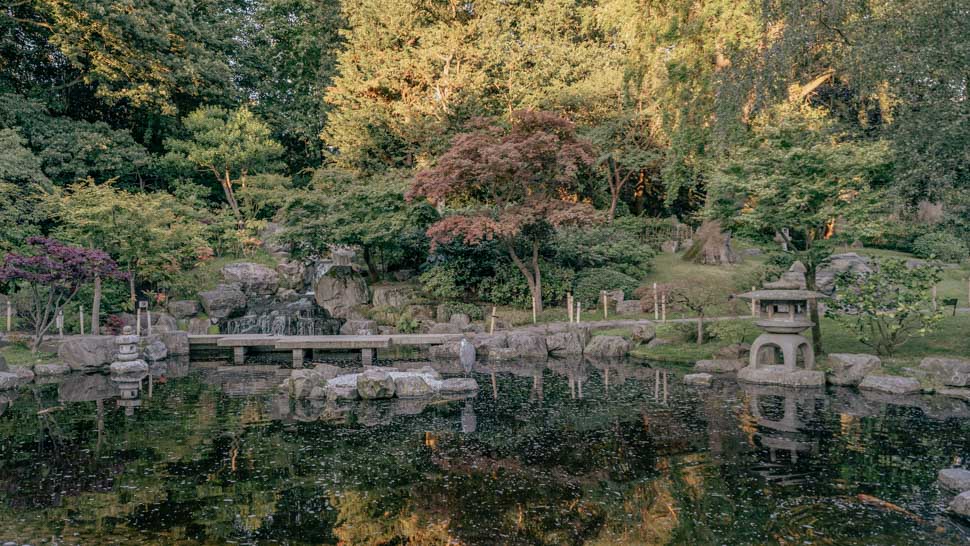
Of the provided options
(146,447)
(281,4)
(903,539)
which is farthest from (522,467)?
(281,4)

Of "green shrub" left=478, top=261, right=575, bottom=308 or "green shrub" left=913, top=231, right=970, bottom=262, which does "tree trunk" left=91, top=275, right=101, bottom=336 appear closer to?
"green shrub" left=478, top=261, right=575, bottom=308

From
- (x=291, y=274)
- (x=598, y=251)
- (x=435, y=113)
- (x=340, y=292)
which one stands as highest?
(x=435, y=113)

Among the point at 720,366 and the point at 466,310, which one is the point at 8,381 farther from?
the point at 720,366

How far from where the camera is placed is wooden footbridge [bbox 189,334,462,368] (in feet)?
72.2

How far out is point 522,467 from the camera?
9867mm

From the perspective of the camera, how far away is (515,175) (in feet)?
79.6

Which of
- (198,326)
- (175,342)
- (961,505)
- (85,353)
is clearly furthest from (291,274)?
(961,505)

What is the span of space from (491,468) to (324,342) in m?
13.6

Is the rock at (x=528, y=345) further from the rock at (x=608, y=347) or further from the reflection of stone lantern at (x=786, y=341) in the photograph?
the reflection of stone lantern at (x=786, y=341)

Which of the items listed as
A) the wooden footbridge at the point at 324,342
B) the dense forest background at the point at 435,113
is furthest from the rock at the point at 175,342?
the dense forest background at the point at 435,113

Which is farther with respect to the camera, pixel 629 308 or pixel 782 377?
pixel 629 308

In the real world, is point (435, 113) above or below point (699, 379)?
above

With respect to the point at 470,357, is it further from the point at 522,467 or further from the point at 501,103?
the point at 501,103

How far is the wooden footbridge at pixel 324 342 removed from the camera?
72.2ft
